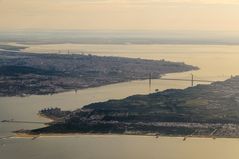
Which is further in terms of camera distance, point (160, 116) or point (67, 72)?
point (67, 72)

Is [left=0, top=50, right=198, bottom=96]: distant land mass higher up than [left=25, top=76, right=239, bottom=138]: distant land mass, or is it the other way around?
[left=0, top=50, right=198, bottom=96]: distant land mass

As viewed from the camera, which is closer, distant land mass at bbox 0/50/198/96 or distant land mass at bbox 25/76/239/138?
distant land mass at bbox 25/76/239/138

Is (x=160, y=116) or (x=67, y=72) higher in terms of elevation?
(x=67, y=72)

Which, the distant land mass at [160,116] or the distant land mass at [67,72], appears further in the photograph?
the distant land mass at [67,72]

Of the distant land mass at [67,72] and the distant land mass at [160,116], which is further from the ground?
the distant land mass at [67,72]

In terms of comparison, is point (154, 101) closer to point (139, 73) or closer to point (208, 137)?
point (208, 137)
